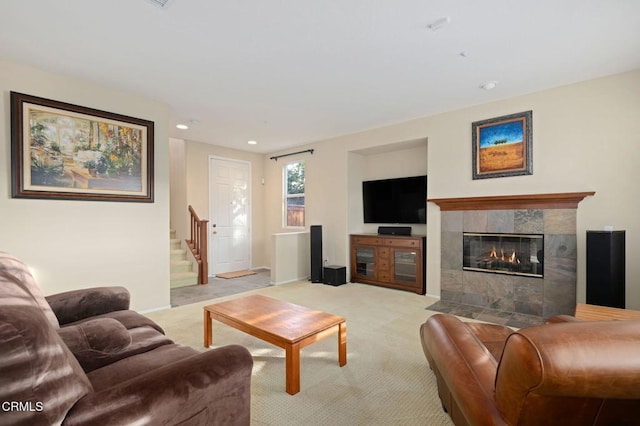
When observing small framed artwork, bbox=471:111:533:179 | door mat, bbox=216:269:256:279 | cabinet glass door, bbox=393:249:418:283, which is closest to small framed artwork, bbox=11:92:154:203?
door mat, bbox=216:269:256:279

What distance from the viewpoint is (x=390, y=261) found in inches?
205

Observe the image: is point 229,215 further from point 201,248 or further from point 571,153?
point 571,153

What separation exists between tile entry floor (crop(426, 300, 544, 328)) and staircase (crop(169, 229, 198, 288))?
4.05 meters

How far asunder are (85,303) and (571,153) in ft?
16.2

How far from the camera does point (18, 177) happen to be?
3.04 metres

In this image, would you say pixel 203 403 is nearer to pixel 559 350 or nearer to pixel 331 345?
pixel 559 350

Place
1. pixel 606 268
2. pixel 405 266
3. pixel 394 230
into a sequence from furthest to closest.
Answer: pixel 394 230, pixel 405 266, pixel 606 268

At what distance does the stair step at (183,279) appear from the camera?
5.37 meters

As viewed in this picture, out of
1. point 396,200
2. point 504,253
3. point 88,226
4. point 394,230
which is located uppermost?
point 396,200

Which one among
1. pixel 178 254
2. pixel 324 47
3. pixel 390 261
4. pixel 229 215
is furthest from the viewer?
pixel 229 215

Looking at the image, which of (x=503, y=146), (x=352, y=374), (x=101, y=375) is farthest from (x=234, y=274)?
(x=503, y=146)

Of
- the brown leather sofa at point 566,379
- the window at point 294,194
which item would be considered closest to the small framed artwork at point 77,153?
the window at point 294,194

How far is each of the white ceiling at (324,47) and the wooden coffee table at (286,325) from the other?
234cm

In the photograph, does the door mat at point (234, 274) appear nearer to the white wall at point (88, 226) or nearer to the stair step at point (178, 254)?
the stair step at point (178, 254)
